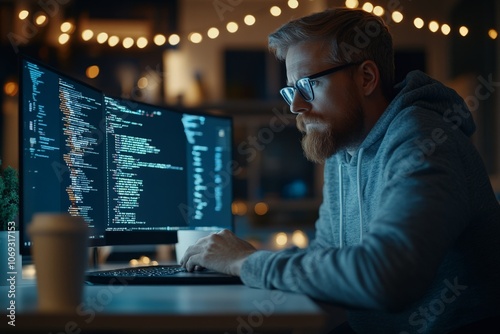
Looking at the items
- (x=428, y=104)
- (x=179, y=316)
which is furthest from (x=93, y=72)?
(x=179, y=316)

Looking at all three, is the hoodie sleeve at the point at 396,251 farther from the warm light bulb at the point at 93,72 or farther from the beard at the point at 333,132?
the warm light bulb at the point at 93,72

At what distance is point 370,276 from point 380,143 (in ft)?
1.82

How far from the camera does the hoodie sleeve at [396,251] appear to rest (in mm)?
945

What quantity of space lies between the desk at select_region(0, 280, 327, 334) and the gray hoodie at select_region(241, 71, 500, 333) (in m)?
0.09

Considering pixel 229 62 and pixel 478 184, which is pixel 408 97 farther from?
pixel 229 62

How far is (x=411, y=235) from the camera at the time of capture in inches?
38.2

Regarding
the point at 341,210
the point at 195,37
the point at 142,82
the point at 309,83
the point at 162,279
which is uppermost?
the point at 142,82

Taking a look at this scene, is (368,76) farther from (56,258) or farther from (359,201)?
(56,258)

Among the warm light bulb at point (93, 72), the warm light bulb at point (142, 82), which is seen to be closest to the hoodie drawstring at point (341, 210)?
the warm light bulb at point (142, 82)

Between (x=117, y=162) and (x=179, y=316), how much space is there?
811 mm

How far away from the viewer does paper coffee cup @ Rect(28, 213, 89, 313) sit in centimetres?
87

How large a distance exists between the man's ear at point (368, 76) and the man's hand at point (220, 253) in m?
0.54

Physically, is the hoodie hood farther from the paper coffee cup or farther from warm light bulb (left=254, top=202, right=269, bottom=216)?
warm light bulb (left=254, top=202, right=269, bottom=216)

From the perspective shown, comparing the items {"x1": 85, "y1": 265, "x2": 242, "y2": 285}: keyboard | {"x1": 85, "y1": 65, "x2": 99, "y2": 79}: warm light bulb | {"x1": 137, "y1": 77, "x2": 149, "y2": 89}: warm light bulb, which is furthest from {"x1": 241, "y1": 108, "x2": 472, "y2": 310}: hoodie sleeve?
{"x1": 85, "y1": 65, "x2": 99, "y2": 79}: warm light bulb
